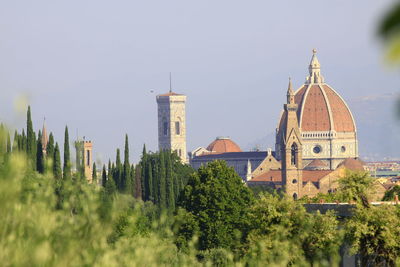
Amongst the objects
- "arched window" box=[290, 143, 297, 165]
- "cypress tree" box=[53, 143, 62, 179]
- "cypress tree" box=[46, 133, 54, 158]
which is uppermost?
"arched window" box=[290, 143, 297, 165]

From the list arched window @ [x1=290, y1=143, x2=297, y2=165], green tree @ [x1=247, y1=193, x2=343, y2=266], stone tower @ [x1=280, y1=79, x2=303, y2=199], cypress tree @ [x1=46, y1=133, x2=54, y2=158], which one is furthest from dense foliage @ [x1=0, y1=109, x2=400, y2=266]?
arched window @ [x1=290, y1=143, x2=297, y2=165]

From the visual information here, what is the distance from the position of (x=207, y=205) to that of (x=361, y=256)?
2662cm

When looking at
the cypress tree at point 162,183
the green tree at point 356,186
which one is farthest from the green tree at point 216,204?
the cypress tree at point 162,183

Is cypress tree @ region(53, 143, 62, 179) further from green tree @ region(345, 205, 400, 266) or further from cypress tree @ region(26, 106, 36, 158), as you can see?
green tree @ region(345, 205, 400, 266)

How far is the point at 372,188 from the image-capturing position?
47594 millimetres

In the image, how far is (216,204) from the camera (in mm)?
71938

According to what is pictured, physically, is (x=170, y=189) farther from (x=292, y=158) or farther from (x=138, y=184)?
(x=292, y=158)

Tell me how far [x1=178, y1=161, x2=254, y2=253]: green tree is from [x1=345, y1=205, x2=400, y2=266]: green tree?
2133 cm

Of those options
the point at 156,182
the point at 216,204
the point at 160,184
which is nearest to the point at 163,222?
the point at 216,204

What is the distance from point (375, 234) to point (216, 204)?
27284mm

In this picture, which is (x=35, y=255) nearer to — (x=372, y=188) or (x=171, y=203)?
(x=372, y=188)

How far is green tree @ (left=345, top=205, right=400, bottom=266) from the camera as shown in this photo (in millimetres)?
44406

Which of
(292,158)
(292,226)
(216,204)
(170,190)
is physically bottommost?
(292,226)

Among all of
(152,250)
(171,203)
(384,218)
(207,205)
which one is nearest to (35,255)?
(152,250)
